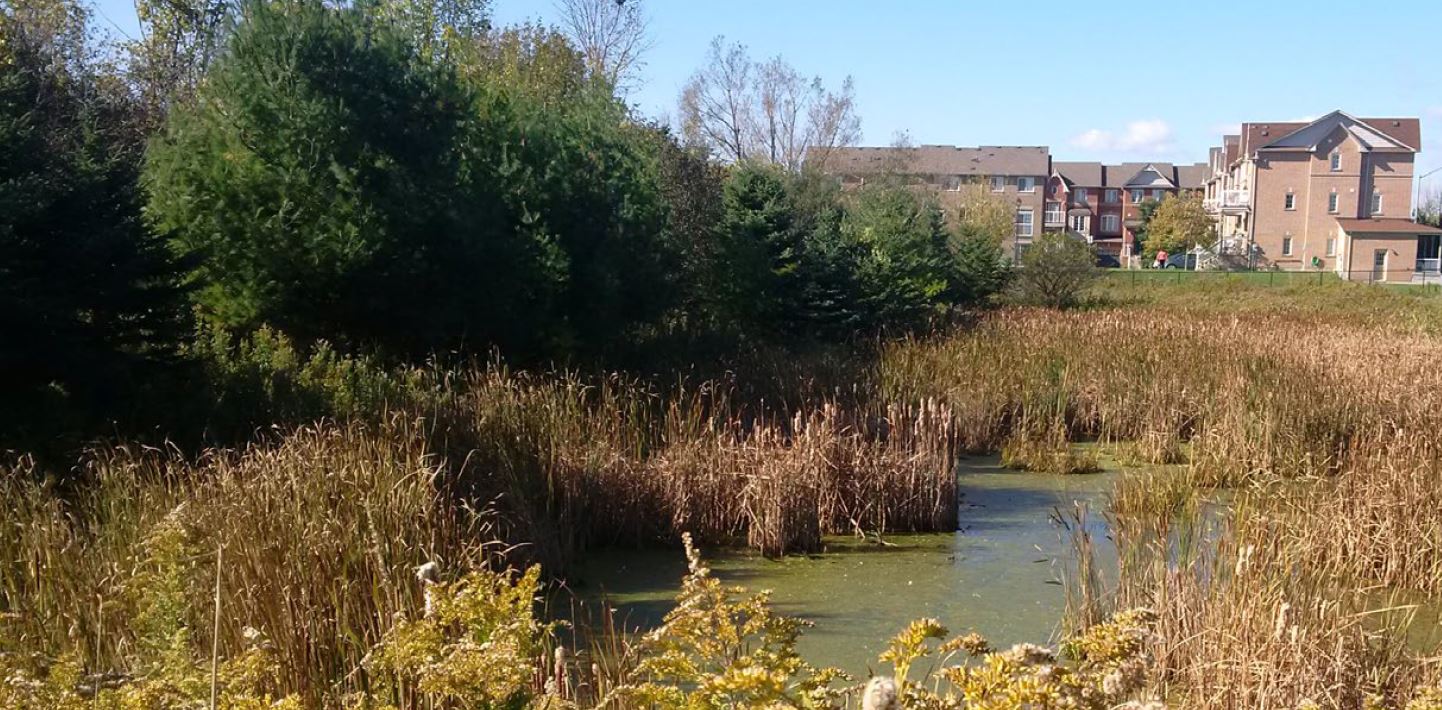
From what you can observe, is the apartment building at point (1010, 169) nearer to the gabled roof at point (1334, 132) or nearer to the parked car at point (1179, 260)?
the parked car at point (1179, 260)

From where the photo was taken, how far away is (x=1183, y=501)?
26.5 feet

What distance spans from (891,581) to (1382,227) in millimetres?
52182

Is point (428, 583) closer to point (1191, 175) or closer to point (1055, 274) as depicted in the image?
point (1055, 274)

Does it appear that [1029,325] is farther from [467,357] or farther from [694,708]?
[694,708]

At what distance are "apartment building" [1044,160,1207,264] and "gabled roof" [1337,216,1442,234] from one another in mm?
23063

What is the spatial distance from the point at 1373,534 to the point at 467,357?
750 cm

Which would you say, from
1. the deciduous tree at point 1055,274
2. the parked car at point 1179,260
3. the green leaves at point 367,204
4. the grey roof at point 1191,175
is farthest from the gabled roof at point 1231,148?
the green leaves at point 367,204

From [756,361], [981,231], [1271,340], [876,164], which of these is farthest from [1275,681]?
[876,164]

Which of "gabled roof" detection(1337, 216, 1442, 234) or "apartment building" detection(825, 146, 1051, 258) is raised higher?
"apartment building" detection(825, 146, 1051, 258)

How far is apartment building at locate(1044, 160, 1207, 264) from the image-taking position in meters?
77.4

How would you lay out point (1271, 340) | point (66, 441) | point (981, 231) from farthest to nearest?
point (981, 231), point (1271, 340), point (66, 441)

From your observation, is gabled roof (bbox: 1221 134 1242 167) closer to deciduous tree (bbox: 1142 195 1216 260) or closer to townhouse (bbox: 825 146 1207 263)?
townhouse (bbox: 825 146 1207 263)

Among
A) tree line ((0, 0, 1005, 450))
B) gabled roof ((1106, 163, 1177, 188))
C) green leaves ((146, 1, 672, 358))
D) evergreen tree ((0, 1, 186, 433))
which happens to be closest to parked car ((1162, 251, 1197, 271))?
gabled roof ((1106, 163, 1177, 188))

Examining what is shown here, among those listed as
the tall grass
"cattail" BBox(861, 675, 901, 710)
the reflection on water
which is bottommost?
the reflection on water
